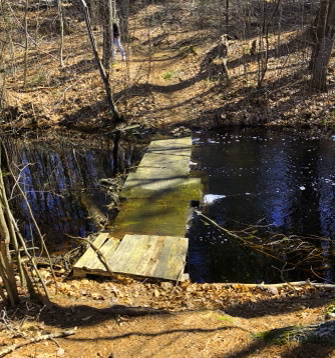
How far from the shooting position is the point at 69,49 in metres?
23.5

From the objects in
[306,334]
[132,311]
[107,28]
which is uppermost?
[107,28]

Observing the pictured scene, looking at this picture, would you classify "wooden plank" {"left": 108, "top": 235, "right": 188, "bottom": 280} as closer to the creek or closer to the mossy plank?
the mossy plank

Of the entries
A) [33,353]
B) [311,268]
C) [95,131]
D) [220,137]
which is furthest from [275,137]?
[33,353]

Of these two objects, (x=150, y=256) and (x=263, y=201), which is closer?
(x=150, y=256)

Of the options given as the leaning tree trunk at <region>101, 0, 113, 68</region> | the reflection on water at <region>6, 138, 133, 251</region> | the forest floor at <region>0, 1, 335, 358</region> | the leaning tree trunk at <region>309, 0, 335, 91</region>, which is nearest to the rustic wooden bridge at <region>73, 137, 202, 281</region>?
the forest floor at <region>0, 1, 335, 358</region>

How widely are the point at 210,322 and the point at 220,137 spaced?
11.0 m

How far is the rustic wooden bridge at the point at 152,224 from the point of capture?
6934 millimetres

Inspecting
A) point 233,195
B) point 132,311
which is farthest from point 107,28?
point 132,311

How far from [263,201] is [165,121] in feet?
26.7

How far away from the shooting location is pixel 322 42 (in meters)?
16.1

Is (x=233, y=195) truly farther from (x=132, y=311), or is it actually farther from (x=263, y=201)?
(x=132, y=311)

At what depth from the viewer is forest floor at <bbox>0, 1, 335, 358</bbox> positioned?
14.0 ft

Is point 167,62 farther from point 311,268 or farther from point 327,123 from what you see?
point 311,268

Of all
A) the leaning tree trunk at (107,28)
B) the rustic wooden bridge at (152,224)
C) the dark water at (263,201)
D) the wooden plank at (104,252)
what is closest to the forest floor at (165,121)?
the wooden plank at (104,252)
